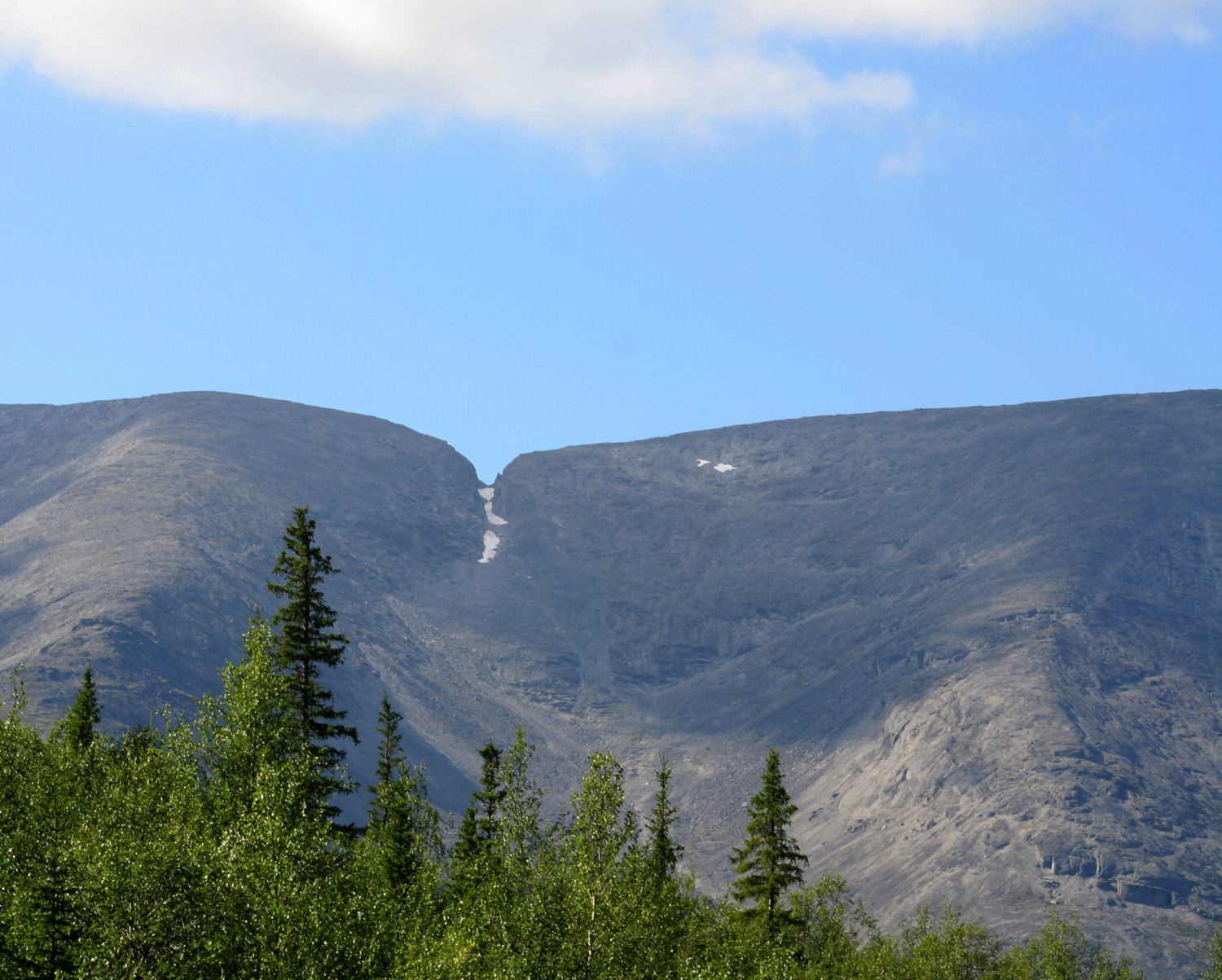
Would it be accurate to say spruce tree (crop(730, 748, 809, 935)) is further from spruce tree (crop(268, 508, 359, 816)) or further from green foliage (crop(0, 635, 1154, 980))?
spruce tree (crop(268, 508, 359, 816))

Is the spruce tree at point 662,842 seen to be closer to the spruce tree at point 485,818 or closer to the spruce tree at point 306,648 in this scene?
the spruce tree at point 485,818

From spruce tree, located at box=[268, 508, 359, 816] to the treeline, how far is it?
89 mm

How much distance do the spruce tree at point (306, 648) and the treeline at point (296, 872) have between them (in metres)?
0.09

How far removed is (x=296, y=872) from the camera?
2584 centimetres

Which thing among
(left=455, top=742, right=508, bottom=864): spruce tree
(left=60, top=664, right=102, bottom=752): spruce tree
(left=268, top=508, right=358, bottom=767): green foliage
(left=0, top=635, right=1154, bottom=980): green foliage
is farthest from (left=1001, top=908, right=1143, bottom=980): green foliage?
(left=60, top=664, right=102, bottom=752): spruce tree

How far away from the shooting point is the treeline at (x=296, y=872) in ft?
78.6

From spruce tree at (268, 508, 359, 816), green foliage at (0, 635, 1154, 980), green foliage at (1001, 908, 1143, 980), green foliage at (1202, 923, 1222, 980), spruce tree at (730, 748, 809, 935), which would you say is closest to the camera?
green foliage at (0, 635, 1154, 980)

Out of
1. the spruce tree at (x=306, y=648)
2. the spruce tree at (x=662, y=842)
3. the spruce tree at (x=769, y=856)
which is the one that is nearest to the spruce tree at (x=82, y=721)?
the spruce tree at (x=306, y=648)

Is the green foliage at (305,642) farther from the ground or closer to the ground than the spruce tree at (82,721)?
farther from the ground

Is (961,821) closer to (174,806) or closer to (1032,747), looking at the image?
(1032,747)

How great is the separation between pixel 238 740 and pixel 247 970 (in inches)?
370

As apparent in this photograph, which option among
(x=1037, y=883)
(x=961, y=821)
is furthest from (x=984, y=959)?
(x=961, y=821)

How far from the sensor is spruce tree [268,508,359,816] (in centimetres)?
3762

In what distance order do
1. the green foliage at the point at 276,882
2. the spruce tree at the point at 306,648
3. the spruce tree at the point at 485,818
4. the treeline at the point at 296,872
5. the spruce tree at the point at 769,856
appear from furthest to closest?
the spruce tree at the point at 485,818 < the spruce tree at the point at 769,856 < the spruce tree at the point at 306,648 < the treeline at the point at 296,872 < the green foliage at the point at 276,882
